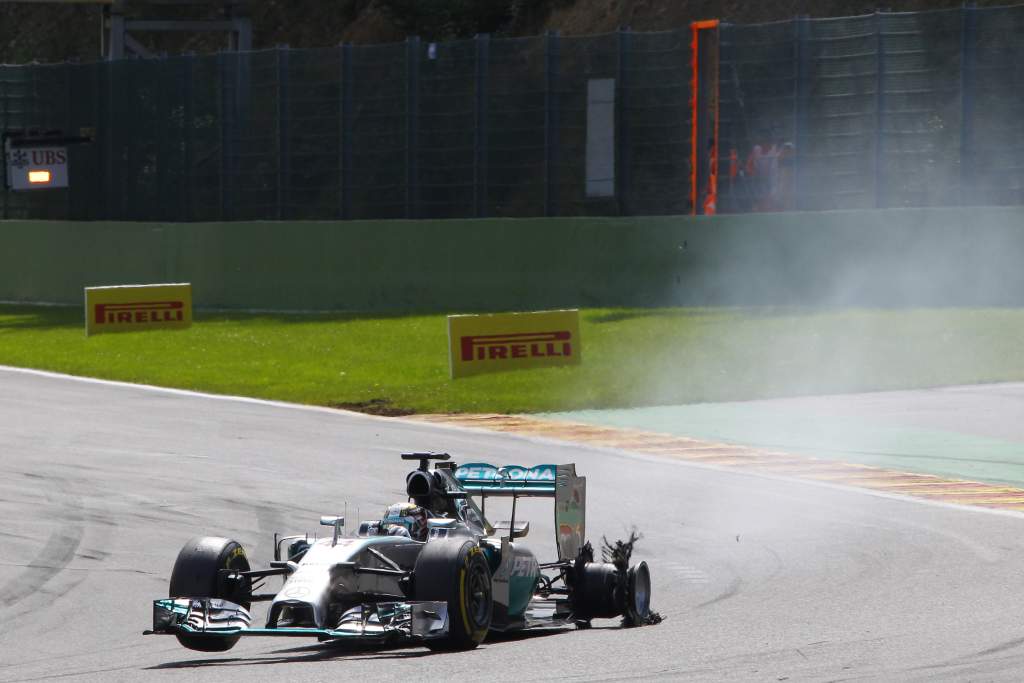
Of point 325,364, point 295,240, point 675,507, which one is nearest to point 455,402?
point 325,364

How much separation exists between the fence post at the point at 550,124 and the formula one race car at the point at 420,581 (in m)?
19.6

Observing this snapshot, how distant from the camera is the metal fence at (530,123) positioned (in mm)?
25250

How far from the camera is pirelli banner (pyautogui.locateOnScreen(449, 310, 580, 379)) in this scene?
21609 mm

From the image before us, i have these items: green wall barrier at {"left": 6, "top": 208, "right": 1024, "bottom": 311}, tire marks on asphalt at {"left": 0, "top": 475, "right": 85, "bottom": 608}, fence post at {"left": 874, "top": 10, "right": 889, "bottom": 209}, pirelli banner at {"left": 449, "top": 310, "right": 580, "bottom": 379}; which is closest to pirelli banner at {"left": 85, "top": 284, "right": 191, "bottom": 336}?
green wall barrier at {"left": 6, "top": 208, "right": 1024, "bottom": 311}

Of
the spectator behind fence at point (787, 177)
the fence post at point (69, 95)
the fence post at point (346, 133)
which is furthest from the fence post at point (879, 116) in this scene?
the fence post at point (69, 95)

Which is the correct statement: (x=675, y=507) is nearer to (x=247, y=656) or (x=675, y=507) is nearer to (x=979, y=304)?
(x=247, y=656)

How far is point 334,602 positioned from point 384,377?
14.1 meters

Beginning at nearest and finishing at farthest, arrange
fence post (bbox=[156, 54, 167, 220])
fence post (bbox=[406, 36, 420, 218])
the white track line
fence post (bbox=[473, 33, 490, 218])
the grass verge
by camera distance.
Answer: the white track line
the grass verge
fence post (bbox=[473, 33, 490, 218])
fence post (bbox=[406, 36, 420, 218])
fence post (bbox=[156, 54, 167, 220])

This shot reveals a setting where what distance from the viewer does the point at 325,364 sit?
23625 mm

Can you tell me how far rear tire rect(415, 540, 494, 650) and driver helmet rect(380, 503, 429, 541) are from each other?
59 cm

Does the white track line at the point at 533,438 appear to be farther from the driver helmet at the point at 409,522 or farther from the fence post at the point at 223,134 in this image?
the fence post at the point at 223,134

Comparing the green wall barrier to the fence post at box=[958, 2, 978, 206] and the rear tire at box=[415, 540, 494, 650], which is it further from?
the rear tire at box=[415, 540, 494, 650]

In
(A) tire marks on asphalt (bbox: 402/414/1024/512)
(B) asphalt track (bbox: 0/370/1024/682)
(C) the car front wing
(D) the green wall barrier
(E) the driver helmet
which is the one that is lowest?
(A) tire marks on asphalt (bbox: 402/414/1024/512)

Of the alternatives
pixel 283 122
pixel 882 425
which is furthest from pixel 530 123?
pixel 882 425
